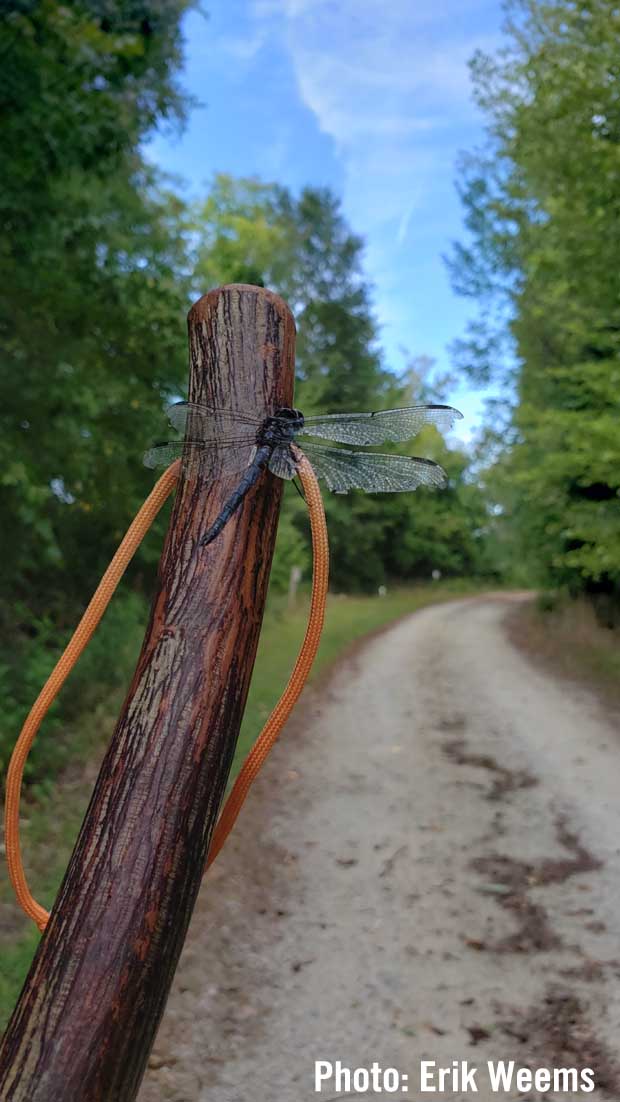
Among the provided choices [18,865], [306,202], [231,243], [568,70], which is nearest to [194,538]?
[18,865]

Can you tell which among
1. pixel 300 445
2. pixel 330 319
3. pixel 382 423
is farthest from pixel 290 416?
pixel 330 319

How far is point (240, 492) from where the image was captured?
189 centimetres

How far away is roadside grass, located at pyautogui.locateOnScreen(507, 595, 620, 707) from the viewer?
39.0ft

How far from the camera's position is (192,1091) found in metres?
3.26

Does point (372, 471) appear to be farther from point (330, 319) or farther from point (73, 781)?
point (330, 319)

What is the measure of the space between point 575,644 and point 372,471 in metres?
12.9

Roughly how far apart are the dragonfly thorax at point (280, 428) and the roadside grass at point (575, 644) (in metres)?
9.38

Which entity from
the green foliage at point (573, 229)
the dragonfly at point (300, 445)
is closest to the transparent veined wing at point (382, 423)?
the dragonfly at point (300, 445)

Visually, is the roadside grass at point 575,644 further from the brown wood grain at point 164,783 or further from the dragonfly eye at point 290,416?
the brown wood grain at point 164,783

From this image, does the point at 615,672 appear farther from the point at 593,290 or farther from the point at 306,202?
the point at 306,202

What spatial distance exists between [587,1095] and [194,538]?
2842 mm

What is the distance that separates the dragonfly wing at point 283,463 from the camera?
1949 millimetres

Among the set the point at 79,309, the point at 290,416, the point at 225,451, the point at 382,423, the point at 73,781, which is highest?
the point at 79,309

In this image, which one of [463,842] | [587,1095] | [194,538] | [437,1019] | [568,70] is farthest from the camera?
[568,70]
